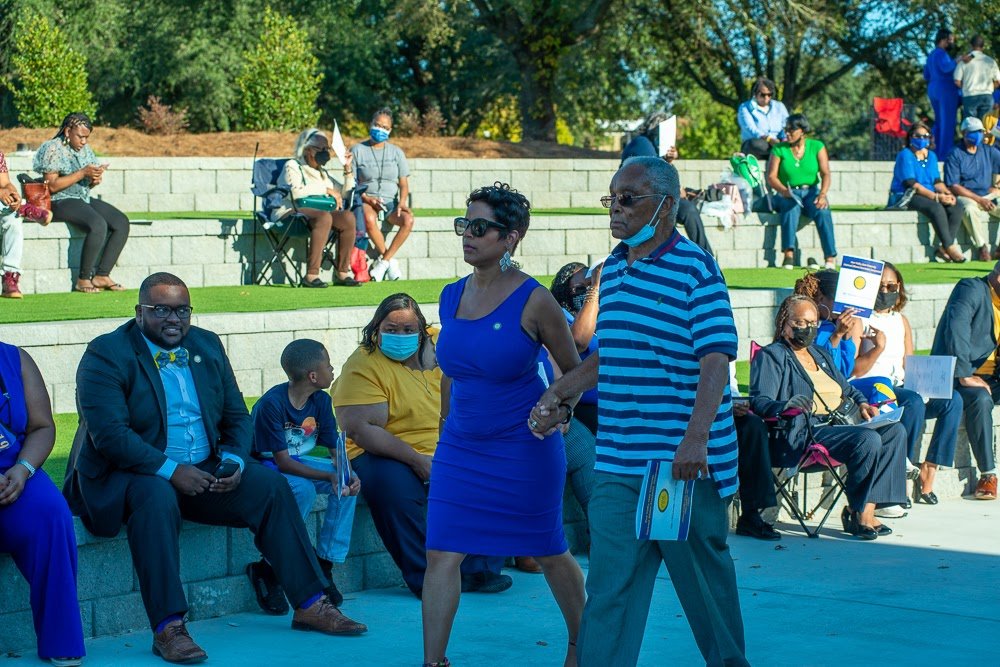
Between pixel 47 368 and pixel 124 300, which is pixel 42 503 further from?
pixel 124 300

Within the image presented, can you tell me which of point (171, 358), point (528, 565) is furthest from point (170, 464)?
point (528, 565)

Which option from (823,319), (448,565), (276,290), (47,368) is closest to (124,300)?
(276,290)

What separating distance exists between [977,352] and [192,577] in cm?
558

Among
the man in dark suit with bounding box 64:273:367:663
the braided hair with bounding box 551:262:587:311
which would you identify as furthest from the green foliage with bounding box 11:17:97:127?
the man in dark suit with bounding box 64:273:367:663

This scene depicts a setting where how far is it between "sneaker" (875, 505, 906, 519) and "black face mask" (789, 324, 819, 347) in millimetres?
1113

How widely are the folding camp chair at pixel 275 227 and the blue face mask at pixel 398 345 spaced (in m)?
7.03

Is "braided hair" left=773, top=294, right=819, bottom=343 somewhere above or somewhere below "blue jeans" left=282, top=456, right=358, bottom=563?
above

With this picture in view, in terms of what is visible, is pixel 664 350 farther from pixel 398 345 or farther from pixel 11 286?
pixel 11 286

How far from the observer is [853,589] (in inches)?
293

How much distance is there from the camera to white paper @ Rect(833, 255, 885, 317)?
9719mm

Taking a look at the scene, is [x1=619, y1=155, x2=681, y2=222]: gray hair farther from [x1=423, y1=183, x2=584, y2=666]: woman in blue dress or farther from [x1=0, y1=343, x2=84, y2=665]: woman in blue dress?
[x1=0, y1=343, x2=84, y2=665]: woman in blue dress

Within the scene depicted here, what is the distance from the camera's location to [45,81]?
86.4 ft

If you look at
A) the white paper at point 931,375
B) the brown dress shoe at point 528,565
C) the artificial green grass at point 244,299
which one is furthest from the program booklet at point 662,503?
the artificial green grass at point 244,299

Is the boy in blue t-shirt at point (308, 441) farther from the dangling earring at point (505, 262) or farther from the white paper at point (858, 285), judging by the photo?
the white paper at point (858, 285)
